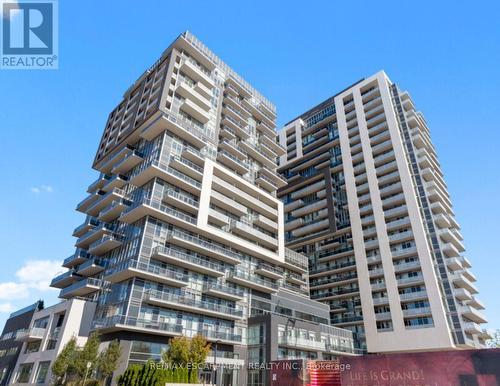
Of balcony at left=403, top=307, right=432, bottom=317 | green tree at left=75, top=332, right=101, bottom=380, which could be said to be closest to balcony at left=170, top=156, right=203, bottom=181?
green tree at left=75, top=332, right=101, bottom=380

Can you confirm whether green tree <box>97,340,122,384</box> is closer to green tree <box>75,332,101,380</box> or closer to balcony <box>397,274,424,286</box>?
Result: green tree <box>75,332,101,380</box>

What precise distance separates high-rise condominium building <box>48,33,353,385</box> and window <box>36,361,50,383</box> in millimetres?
7119

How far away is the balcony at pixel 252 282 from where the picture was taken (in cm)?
5472

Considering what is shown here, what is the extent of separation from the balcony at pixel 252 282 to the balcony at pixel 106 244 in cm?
1782

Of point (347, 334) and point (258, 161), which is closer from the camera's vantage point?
point (347, 334)

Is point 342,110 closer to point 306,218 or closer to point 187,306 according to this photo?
point 306,218

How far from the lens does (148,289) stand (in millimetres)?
44375

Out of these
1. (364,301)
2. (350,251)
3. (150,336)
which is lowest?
(150,336)

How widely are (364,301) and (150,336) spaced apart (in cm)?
4484

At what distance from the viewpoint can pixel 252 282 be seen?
186 feet

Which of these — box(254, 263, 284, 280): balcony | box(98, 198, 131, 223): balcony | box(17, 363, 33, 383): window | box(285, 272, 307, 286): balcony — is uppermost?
box(98, 198, 131, 223): balcony

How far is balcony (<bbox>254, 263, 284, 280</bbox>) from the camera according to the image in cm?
5972

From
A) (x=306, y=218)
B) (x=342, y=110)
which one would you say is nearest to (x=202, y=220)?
(x=306, y=218)

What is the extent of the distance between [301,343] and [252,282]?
11.9 metres
